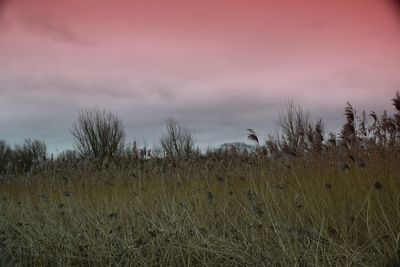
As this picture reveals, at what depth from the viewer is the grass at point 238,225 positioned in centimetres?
482

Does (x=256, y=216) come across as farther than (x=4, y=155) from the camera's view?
No

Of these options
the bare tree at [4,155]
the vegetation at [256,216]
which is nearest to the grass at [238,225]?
the vegetation at [256,216]

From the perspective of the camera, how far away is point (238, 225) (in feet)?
18.5

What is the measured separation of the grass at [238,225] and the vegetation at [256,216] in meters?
0.01

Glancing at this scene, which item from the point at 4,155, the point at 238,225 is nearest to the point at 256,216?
the point at 238,225

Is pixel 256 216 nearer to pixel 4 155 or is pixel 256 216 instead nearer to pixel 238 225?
pixel 238 225

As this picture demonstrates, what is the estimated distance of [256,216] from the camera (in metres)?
5.61

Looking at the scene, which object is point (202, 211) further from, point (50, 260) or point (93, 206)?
point (93, 206)

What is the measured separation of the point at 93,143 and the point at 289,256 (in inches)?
947

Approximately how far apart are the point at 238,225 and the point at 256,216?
0.69 ft

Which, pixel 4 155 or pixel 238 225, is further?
pixel 4 155

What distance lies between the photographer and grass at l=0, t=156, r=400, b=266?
15.8ft

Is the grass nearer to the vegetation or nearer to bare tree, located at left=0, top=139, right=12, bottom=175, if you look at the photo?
the vegetation

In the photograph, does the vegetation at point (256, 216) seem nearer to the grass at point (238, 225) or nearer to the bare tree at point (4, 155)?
the grass at point (238, 225)
